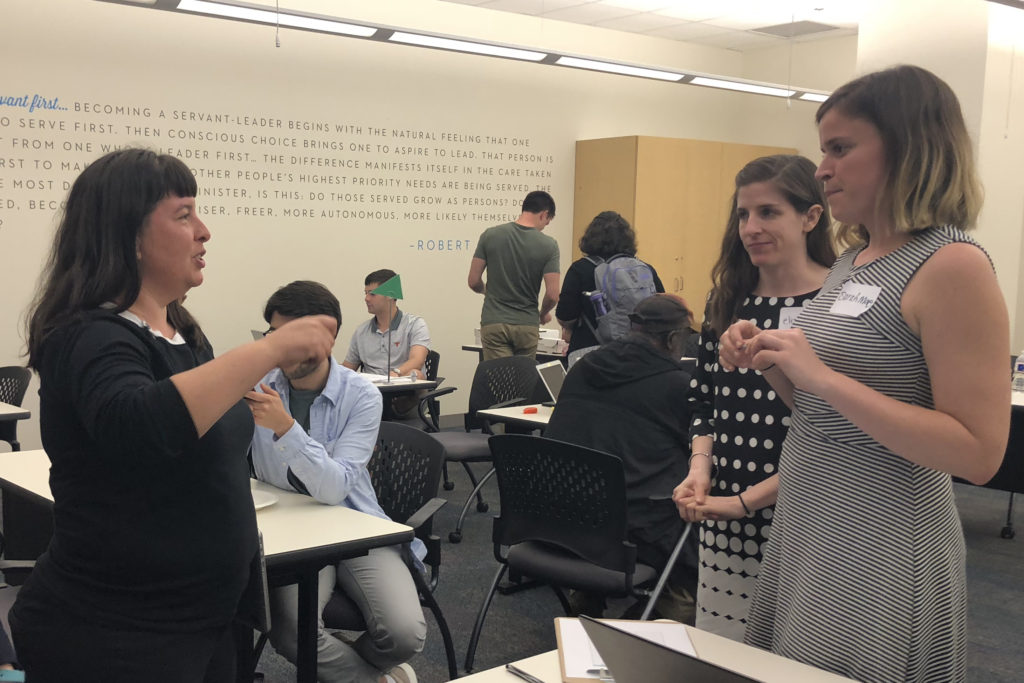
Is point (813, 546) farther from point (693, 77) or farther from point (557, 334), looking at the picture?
point (693, 77)

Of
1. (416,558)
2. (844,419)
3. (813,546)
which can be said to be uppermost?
(844,419)

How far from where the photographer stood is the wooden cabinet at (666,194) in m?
7.70

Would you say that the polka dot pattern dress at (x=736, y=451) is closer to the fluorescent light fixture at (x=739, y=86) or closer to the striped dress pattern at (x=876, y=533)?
the striped dress pattern at (x=876, y=533)

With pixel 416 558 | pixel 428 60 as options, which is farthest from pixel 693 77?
pixel 416 558

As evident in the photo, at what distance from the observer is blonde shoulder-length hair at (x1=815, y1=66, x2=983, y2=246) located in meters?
1.20

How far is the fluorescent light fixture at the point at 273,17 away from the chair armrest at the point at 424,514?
3.40 meters

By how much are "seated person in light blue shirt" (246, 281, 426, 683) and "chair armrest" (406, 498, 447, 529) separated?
0.09m

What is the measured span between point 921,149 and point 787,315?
2.20 feet

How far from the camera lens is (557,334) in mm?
6484

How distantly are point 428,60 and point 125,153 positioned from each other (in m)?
5.97

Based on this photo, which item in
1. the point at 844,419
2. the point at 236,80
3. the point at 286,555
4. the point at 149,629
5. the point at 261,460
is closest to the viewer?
the point at 844,419

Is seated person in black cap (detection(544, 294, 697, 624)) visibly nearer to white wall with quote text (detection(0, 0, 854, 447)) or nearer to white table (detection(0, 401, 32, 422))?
white table (detection(0, 401, 32, 422))

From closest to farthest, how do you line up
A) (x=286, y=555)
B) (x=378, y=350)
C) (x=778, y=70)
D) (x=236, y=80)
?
(x=286, y=555)
(x=378, y=350)
(x=236, y=80)
(x=778, y=70)

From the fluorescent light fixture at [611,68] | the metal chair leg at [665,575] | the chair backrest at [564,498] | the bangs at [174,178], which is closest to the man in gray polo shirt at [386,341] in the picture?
the fluorescent light fixture at [611,68]
